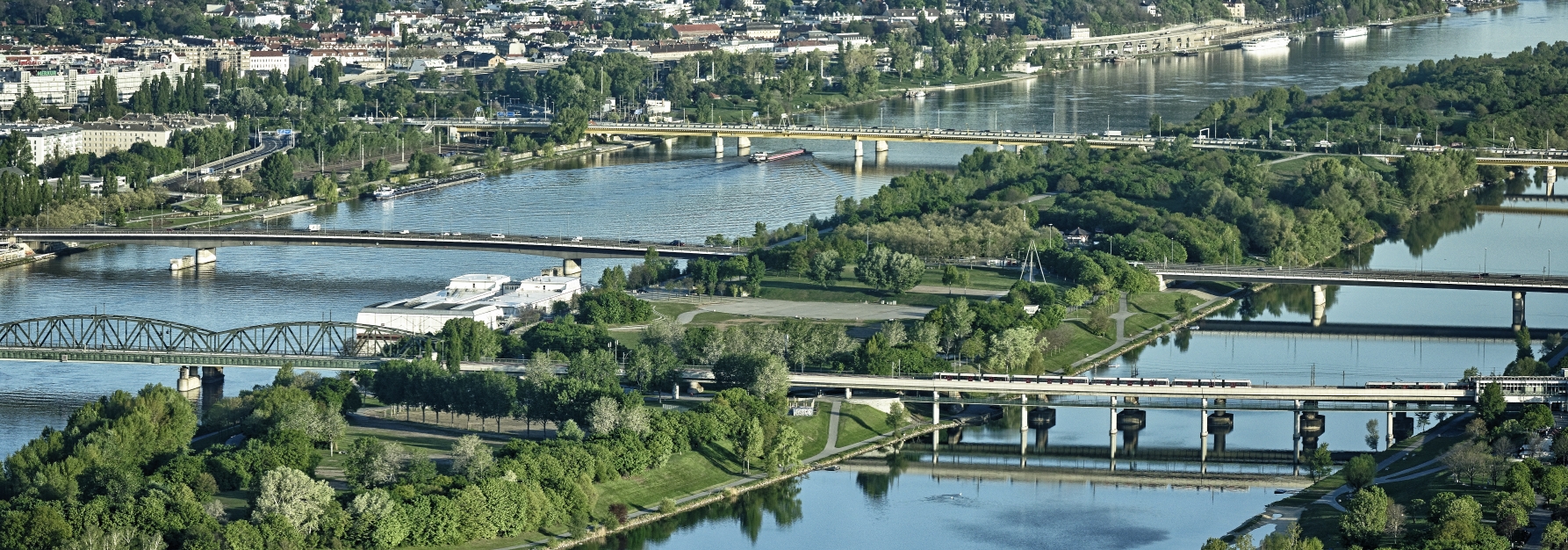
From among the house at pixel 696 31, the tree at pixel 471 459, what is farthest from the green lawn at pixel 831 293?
the house at pixel 696 31

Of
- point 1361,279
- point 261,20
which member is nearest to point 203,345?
point 1361,279

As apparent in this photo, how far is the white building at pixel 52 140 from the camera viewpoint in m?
75.4

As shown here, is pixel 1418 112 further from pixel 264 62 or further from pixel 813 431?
pixel 813 431

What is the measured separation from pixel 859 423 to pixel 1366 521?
410 inches

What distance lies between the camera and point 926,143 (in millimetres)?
83812

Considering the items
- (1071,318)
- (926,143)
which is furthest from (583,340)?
(926,143)

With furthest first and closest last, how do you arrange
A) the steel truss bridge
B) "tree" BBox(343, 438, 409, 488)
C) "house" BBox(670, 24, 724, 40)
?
"house" BBox(670, 24, 724, 40), the steel truss bridge, "tree" BBox(343, 438, 409, 488)

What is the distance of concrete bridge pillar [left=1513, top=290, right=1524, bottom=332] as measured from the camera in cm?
5281

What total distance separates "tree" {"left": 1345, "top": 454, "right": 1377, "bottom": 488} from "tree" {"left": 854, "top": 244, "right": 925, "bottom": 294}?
605 inches

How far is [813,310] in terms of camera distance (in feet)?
170

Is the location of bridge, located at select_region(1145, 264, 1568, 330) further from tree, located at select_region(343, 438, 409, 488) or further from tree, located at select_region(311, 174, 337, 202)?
tree, located at select_region(311, 174, 337, 202)

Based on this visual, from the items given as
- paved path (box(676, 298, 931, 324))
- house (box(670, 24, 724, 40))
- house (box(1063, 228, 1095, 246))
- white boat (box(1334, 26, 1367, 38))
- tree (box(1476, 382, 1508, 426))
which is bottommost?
tree (box(1476, 382, 1508, 426))

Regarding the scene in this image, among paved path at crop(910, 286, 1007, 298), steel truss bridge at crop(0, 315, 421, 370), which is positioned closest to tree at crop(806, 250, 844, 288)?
paved path at crop(910, 286, 1007, 298)

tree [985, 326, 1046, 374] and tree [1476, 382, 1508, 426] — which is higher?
tree [985, 326, 1046, 374]
